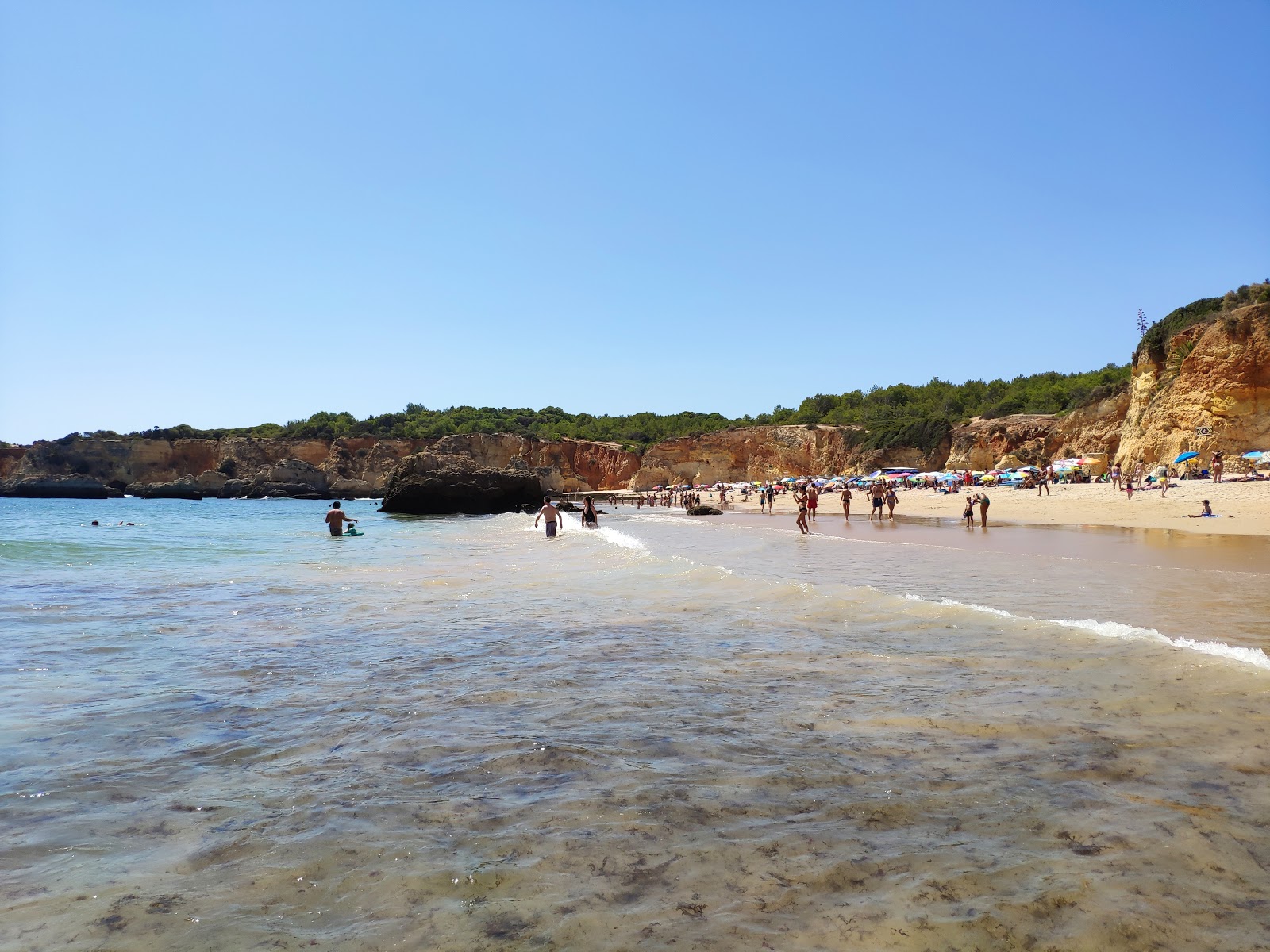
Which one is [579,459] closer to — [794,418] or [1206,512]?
[794,418]

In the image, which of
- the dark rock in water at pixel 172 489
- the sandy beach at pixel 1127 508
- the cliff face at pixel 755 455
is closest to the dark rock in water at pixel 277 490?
the dark rock in water at pixel 172 489

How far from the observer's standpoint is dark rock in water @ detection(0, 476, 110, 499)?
256 ft

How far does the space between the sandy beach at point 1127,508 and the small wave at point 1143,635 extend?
Answer: 55.7 feet

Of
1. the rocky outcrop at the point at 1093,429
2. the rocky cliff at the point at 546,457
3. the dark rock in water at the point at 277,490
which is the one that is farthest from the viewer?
the dark rock in water at the point at 277,490

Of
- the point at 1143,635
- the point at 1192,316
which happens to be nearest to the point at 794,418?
the point at 1192,316

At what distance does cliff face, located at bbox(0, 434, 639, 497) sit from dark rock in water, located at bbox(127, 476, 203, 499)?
152 millimetres

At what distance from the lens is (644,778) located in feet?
12.3

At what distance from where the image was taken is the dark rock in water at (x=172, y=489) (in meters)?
81.0

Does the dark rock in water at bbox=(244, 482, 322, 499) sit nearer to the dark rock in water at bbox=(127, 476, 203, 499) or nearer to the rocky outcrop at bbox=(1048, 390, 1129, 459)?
the dark rock in water at bbox=(127, 476, 203, 499)

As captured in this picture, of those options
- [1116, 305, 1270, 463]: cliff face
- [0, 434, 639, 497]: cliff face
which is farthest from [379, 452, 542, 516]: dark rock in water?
[1116, 305, 1270, 463]: cliff face

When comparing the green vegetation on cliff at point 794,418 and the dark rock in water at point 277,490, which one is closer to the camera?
the green vegetation on cliff at point 794,418

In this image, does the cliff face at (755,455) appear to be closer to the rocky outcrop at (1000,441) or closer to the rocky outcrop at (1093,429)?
the rocky outcrop at (1000,441)

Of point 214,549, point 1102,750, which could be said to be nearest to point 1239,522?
point 1102,750

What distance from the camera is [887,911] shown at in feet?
8.25
